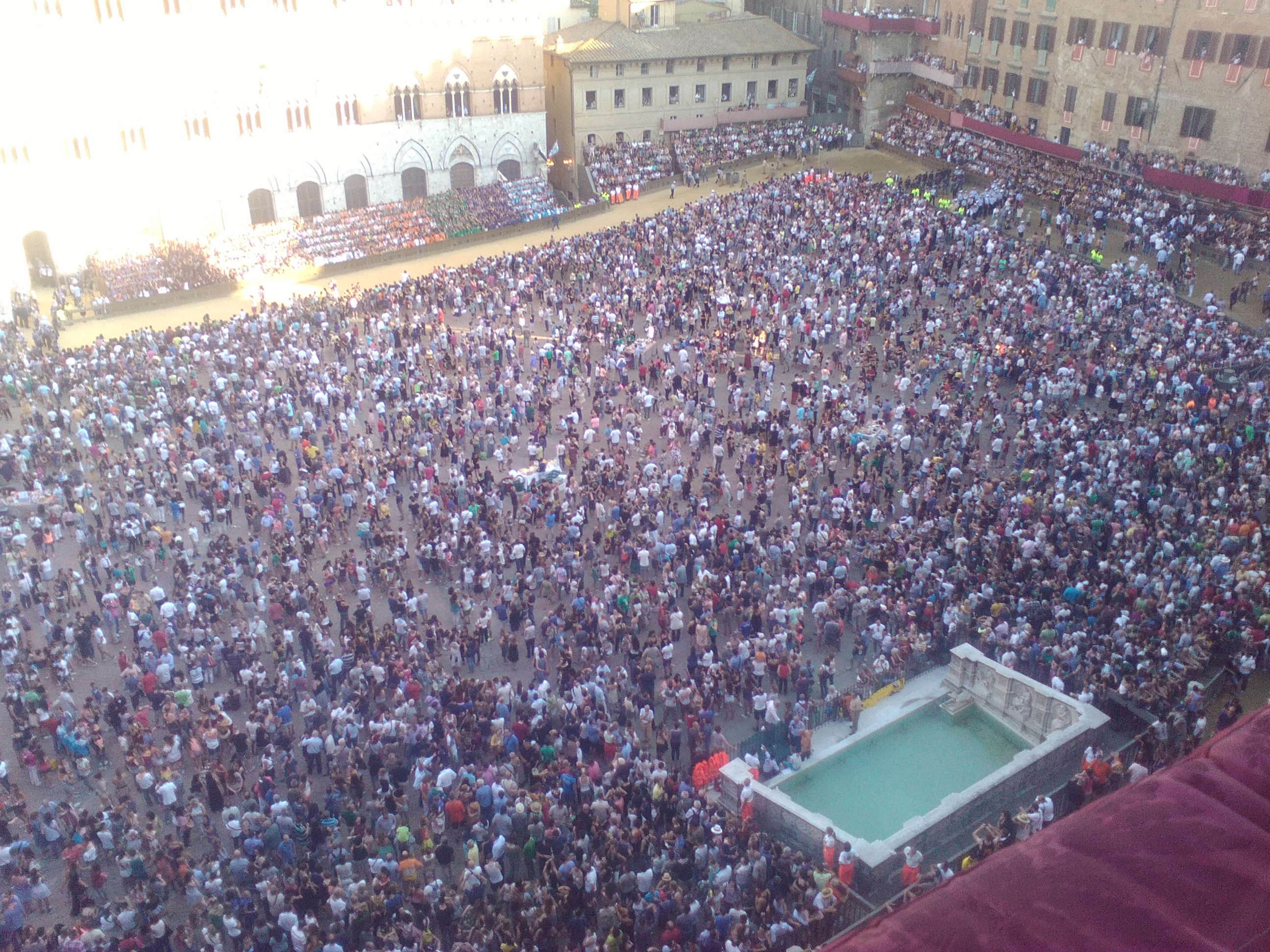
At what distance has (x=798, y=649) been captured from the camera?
805 inches

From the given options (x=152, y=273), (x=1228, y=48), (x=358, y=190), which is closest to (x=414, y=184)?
(x=358, y=190)

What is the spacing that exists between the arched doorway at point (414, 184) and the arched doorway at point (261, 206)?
6.60 meters

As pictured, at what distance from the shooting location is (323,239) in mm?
49281

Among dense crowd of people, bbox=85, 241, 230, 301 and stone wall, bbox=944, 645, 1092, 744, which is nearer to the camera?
stone wall, bbox=944, 645, 1092, 744

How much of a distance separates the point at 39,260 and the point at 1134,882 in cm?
5195

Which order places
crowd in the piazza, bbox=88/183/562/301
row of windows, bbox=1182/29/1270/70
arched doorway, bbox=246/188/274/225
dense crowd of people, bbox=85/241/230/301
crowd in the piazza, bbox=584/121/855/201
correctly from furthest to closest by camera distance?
1. crowd in the piazza, bbox=584/121/855/201
2. arched doorway, bbox=246/188/274/225
3. crowd in the piazza, bbox=88/183/562/301
4. dense crowd of people, bbox=85/241/230/301
5. row of windows, bbox=1182/29/1270/70

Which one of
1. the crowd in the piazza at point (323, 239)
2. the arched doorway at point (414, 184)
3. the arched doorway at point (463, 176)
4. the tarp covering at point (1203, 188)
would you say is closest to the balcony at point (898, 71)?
the tarp covering at point (1203, 188)

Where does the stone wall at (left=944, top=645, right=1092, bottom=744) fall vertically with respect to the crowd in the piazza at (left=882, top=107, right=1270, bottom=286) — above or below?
below

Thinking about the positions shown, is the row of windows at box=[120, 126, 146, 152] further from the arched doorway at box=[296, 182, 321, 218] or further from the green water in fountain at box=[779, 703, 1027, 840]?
the green water in fountain at box=[779, 703, 1027, 840]

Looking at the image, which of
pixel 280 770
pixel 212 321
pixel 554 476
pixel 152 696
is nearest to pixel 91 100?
pixel 212 321

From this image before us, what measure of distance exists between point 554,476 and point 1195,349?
18226 mm

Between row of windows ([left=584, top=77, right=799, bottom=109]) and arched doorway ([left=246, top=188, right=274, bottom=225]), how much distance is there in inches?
668

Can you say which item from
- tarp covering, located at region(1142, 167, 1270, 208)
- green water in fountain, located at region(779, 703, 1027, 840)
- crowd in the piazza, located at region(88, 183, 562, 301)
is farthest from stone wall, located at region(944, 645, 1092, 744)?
crowd in the piazza, located at region(88, 183, 562, 301)

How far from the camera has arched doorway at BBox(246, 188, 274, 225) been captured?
169 ft
